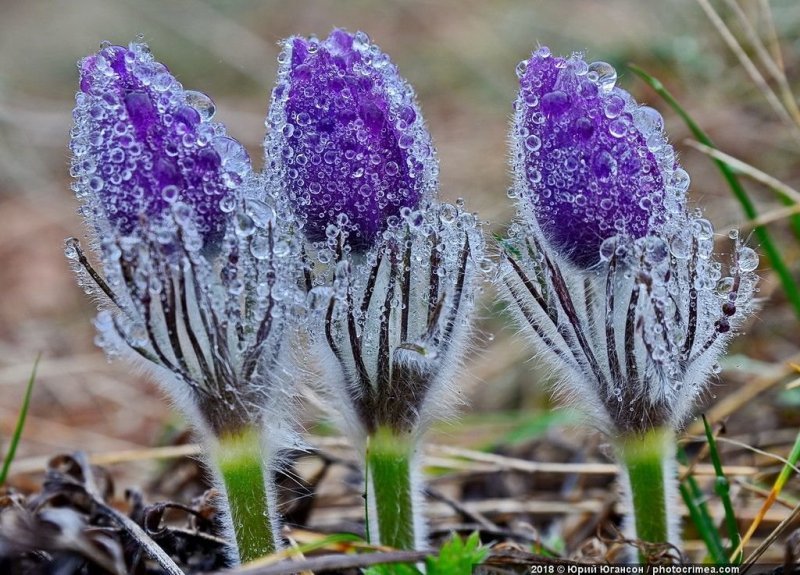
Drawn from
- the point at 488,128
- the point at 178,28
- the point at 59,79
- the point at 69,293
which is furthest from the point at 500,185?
the point at 59,79

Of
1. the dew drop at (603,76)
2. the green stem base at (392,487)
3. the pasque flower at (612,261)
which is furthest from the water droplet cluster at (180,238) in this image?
the dew drop at (603,76)

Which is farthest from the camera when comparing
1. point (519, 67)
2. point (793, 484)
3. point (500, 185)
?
point (500, 185)

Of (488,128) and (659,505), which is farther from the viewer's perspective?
(488,128)

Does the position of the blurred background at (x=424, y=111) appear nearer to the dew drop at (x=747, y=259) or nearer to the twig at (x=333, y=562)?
the dew drop at (x=747, y=259)

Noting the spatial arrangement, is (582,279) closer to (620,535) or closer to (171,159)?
(620,535)

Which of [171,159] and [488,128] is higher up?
[488,128]

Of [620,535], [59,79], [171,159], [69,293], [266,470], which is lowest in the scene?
[620,535]

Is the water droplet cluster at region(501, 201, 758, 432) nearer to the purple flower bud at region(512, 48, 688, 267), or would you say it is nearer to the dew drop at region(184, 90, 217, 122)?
the purple flower bud at region(512, 48, 688, 267)

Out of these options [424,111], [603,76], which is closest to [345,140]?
[603,76]
